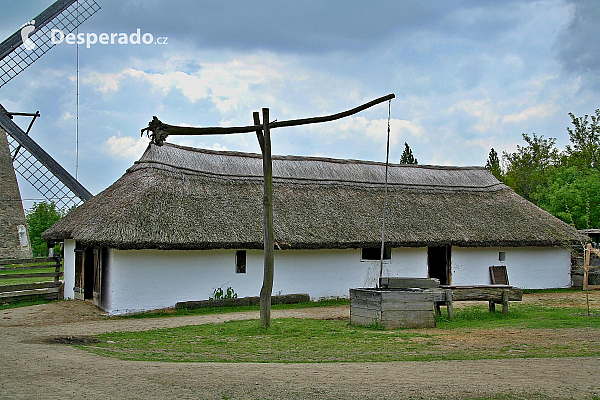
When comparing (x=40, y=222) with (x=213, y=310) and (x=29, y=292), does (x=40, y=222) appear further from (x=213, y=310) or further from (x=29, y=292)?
(x=213, y=310)

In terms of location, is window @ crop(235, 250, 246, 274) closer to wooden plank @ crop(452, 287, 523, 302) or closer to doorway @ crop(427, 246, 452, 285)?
wooden plank @ crop(452, 287, 523, 302)

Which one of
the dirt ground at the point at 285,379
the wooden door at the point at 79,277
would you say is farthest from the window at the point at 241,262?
the dirt ground at the point at 285,379

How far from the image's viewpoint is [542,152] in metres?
43.7

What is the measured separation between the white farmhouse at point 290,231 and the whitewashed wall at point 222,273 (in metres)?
0.03

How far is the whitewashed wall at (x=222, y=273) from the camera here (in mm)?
15680

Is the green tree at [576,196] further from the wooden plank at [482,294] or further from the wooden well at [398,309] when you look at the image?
the wooden well at [398,309]

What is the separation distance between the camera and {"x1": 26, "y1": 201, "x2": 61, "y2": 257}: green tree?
1683 inches

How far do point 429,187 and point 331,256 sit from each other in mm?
6763

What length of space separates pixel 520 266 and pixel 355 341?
13.7 meters

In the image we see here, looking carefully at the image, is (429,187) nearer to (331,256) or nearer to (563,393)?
(331,256)

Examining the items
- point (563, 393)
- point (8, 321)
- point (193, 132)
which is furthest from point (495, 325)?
point (8, 321)

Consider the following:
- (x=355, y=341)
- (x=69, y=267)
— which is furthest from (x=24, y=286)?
(x=355, y=341)

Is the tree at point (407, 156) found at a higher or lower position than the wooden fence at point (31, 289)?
higher

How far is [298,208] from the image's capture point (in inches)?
770
